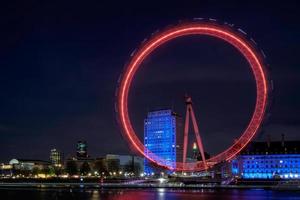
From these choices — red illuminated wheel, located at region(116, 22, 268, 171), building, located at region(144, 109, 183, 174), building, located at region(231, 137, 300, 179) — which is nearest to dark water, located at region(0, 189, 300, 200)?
red illuminated wheel, located at region(116, 22, 268, 171)

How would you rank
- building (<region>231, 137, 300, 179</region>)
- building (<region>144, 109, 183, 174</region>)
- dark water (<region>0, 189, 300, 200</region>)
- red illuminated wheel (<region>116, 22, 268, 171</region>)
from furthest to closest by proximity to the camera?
building (<region>144, 109, 183, 174</region>)
building (<region>231, 137, 300, 179</region>)
red illuminated wheel (<region>116, 22, 268, 171</region>)
dark water (<region>0, 189, 300, 200</region>)

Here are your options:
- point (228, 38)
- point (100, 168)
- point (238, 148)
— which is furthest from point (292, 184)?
point (100, 168)

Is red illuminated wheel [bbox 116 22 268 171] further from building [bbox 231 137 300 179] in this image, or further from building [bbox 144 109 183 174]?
building [bbox 144 109 183 174]

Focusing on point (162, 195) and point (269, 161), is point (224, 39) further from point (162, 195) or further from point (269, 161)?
point (269, 161)

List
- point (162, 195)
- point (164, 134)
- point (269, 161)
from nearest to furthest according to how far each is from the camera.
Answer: point (162, 195) < point (269, 161) < point (164, 134)

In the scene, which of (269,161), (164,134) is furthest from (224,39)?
(164,134)

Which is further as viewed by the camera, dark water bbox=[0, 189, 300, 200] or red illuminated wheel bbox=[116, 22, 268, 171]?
red illuminated wheel bbox=[116, 22, 268, 171]

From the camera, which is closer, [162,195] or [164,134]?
[162,195]

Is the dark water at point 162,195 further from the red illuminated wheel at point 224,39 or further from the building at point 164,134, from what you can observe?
the building at point 164,134
